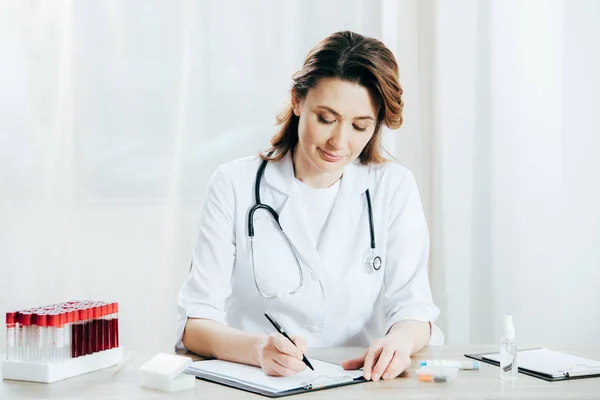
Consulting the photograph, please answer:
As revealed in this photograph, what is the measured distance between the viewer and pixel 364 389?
143 centimetres

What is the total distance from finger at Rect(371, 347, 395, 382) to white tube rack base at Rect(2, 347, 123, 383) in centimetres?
58

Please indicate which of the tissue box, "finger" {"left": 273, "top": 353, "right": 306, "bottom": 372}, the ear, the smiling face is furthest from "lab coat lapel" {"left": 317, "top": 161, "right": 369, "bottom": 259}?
the tissue box

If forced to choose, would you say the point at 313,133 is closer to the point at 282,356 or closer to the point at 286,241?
the point at 286,241

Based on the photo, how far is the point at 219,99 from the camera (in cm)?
288

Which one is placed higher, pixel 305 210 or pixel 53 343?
pixel 305 210

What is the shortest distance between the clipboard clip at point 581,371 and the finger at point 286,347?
557 millimetres

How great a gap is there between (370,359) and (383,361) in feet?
0.09

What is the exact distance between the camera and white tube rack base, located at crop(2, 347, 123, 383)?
1.45 metres

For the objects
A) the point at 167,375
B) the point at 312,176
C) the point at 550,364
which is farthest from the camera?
the point at 312,176

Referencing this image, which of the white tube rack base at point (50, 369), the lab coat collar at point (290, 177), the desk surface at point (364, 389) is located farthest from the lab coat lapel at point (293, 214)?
the white tube rack base at point (50, 369)

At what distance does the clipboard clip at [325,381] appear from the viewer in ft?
4.64

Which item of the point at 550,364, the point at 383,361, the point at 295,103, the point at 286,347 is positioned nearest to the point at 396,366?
the point at 383,361

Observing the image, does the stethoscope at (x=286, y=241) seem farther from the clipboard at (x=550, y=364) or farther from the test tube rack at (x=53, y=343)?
the test tube rack at (x=53, y=343)

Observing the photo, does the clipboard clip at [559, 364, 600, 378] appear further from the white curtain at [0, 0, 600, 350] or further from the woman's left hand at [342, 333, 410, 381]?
the white curtain at [0, 0, 600, 350]
